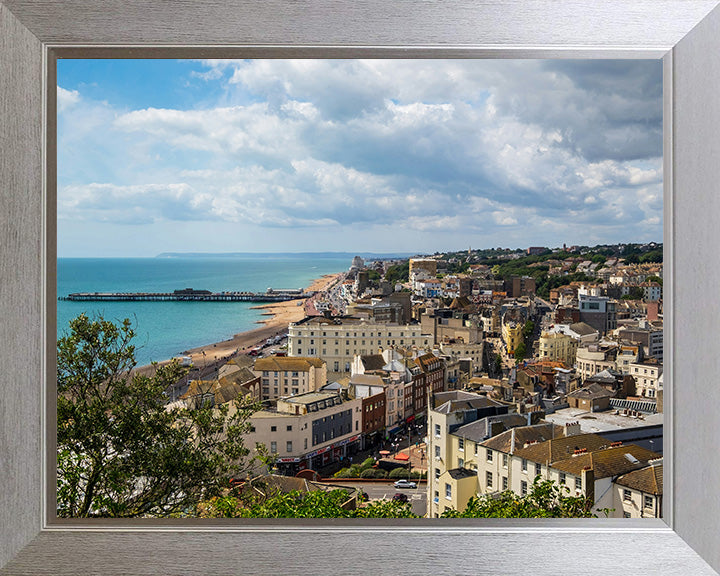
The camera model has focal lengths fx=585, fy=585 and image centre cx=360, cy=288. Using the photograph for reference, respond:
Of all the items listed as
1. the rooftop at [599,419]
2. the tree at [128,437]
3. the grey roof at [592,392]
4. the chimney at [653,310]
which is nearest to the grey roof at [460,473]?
the rooftop at [599,419]

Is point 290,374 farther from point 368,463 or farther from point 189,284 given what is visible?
point 189,284

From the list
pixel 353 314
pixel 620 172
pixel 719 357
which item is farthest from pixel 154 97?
pixel 719 357

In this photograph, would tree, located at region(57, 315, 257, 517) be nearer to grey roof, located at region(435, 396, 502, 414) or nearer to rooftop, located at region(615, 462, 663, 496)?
grey roof, located at region(435, 396, 502, 414)

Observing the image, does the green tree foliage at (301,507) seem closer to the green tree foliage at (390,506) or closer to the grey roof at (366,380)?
the green tree foliage at (390,506)

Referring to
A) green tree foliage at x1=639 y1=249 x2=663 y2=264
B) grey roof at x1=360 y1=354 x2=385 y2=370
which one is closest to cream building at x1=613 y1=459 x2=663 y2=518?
green tree foliage at x1=639 y1=249 x2=663 y2=264

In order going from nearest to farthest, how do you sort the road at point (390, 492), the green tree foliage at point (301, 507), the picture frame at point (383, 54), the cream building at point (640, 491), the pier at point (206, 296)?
the picture frame at point (383, 54)
the cream building at point (640, 491)
the green tree foliage at point (301, 507)
the road at point (390, 492)
the pier at point (206, 296)
